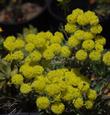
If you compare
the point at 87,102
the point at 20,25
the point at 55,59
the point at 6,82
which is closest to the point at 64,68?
the point at 55,59

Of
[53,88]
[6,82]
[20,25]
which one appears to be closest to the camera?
[53,88]

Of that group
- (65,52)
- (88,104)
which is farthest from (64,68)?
(88,104)

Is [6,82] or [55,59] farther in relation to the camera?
[6,82]

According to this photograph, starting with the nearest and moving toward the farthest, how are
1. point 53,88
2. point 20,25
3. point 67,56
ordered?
point 53,88 < point 67,56 < point 20,25

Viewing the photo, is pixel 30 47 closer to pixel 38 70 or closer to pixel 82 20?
pixel 38 70

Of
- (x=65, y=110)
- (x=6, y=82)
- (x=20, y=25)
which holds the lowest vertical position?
(x=65, y=110)

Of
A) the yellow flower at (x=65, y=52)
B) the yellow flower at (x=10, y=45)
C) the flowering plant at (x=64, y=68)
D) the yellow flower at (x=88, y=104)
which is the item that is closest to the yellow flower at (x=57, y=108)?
the flowering plant at (x=64, y=68)

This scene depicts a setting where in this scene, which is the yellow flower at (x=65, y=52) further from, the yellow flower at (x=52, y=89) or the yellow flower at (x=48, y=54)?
the yellow flower at (x=52, y=89)

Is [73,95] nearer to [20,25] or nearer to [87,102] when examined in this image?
[87,102]

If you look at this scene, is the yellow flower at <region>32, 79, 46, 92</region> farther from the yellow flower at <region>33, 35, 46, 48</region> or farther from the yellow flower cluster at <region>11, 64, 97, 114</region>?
the yellow flower at <region>33, 35, 46, 48</region>
